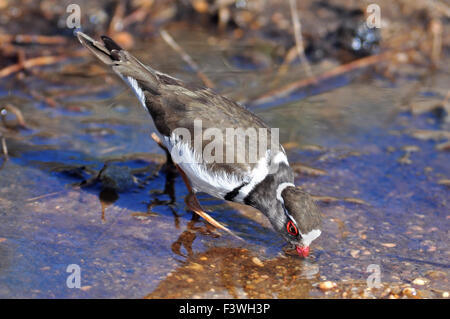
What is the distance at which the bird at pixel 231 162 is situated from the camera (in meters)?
4.73

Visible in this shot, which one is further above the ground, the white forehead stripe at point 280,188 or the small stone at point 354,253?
the white forehead stripe at point 280,188

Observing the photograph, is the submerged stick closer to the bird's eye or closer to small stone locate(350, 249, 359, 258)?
the bird's eye

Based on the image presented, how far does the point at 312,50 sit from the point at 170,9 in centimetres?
239

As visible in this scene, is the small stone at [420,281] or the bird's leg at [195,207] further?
the bird's leg at [195,207]

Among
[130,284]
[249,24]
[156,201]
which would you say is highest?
[249,24]

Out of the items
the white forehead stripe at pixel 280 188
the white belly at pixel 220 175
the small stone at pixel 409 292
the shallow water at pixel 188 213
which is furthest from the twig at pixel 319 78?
the small stone at pixel 409 292

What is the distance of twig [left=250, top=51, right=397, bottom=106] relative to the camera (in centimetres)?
765

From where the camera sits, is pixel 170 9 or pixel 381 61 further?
pixel 170 9

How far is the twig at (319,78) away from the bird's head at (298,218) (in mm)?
2864

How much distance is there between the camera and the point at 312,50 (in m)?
9.02

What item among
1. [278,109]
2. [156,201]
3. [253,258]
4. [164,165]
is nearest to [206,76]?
[278,109]

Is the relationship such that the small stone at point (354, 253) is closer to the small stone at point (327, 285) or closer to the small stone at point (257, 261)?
the small stone at point (327, 285)

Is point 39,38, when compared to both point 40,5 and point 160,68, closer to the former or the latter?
point 40,5

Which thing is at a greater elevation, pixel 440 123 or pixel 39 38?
pixel 39 38
